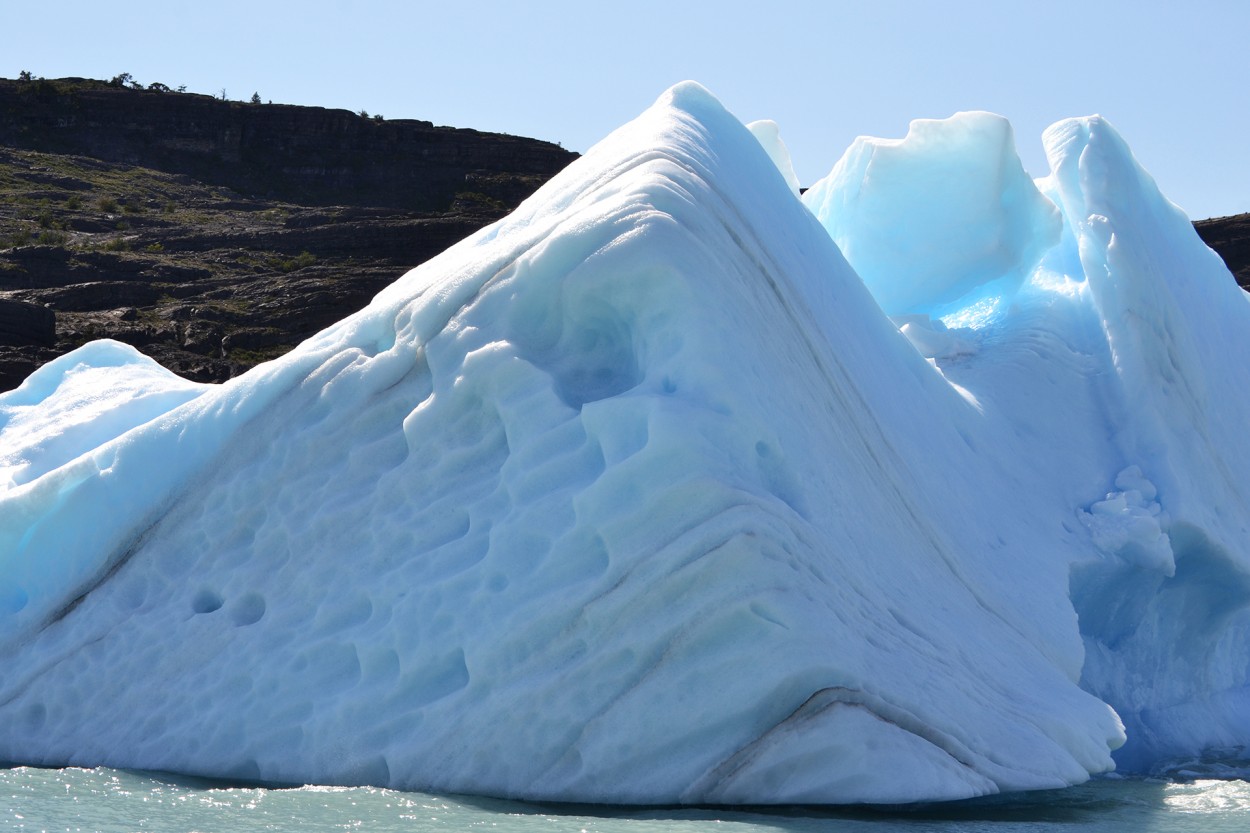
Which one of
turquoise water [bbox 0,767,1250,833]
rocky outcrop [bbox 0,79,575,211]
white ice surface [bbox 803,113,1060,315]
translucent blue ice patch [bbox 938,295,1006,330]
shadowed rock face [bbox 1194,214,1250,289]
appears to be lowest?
turquoise water [bbox 0,767,1250,833]

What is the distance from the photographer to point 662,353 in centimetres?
536

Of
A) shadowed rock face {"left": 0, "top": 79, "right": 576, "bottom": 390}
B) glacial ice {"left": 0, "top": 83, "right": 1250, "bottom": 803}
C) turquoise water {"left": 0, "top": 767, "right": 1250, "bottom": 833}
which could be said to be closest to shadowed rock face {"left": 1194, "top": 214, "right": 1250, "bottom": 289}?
shadowed rock face {"left": 0, "top": 79, "right": 576, "bottom": 390}

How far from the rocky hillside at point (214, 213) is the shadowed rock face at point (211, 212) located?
0.06 m

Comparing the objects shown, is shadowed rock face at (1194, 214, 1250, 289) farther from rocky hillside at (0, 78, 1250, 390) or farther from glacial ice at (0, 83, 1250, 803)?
glacial ice at (0, 83, 1250, 803)

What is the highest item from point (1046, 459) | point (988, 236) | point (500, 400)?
point (988, 236)

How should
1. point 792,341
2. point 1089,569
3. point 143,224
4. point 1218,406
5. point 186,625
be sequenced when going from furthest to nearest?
point 143,224
point 1218,406
point 1089,569
point 792,341
point 186,625

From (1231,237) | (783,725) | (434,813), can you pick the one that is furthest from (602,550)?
(1231,237)

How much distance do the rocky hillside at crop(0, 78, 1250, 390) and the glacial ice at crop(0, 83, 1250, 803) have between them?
1849 cm

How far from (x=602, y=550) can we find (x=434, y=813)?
1.14m

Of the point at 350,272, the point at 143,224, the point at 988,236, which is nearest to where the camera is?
the point at 988,236

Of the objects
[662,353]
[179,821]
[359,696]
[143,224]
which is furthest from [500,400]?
[143,224]

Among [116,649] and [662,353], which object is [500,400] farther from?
[116,649]

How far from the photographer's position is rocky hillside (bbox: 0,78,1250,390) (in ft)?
94.6

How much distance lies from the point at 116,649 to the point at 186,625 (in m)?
0.33
